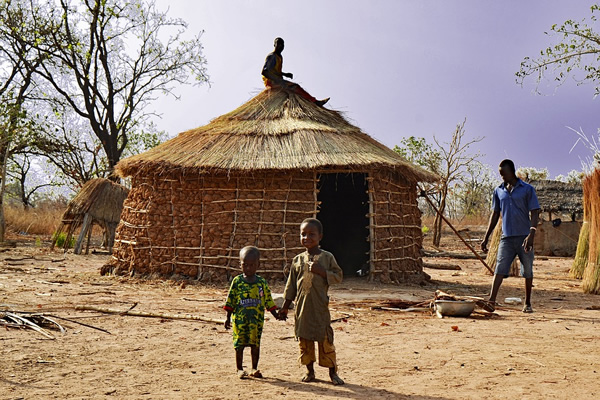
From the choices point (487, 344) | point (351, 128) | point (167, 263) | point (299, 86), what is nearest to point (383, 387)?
point (487, 344)

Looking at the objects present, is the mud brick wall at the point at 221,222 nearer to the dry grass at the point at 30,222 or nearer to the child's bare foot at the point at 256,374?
the child's bare foot at the point at 256,374

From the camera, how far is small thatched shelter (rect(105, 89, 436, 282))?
873 centimetres

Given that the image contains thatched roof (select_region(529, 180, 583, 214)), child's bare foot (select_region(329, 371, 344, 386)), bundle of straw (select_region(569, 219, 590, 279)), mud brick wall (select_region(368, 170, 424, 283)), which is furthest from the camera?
thatched roof (select_region(529, 180, 583, 214))

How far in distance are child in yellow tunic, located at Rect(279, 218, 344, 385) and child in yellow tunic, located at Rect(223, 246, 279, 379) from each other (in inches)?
6.7

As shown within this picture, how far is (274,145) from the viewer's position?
362 inches

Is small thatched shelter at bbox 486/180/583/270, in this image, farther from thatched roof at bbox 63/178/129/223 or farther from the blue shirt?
thatched roof at bbox 63/178/129/223

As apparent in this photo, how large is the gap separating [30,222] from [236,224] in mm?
17650

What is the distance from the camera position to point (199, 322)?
5.48m

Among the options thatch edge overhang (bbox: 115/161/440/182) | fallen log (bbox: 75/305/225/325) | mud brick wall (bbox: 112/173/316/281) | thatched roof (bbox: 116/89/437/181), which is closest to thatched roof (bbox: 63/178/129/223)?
thatched roof (bbox: 116/89/437/181)

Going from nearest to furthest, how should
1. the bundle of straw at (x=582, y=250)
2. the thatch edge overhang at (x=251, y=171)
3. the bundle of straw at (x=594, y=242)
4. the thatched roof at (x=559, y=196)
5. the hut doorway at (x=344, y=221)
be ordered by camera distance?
the bundle of straw at (x=594, y=242) → the thatch edge overhang at (x=251, y=171) → the bundle of straw at (x=582, y=250) → the hut doorway at (x=344, y=221) → the thatched roof at (x=559, y=196)

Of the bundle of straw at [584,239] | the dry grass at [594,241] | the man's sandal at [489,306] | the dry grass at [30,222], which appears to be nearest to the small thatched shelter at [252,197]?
the bundle of straw at [584,239]

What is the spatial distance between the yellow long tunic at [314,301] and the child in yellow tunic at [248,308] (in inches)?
7.1

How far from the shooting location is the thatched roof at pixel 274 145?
864cm

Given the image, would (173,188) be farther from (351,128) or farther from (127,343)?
(127,343)
